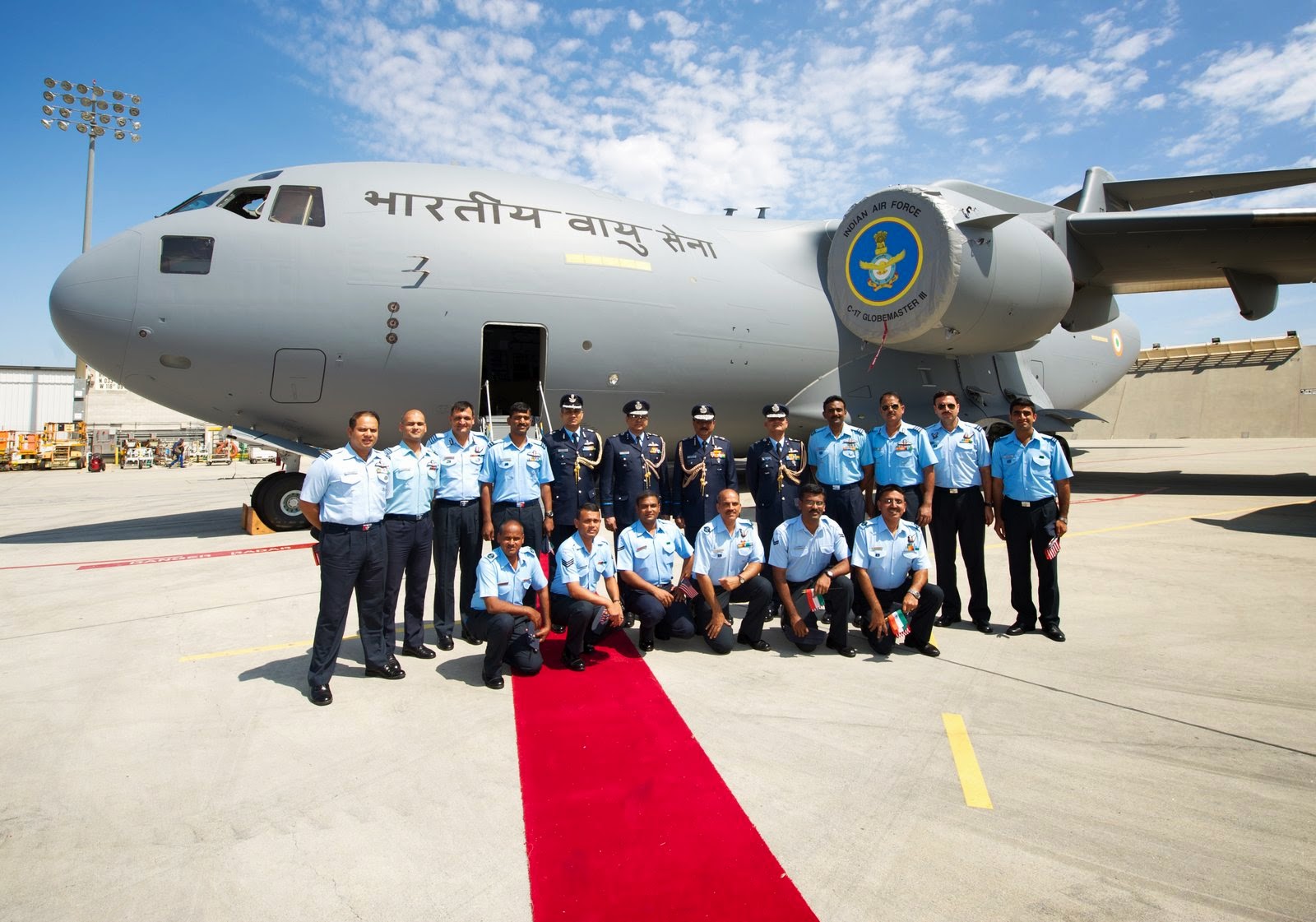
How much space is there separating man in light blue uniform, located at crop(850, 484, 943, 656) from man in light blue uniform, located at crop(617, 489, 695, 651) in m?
1.18

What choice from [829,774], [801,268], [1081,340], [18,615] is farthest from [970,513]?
[1081,340]

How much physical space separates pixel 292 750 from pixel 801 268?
9.21 metres

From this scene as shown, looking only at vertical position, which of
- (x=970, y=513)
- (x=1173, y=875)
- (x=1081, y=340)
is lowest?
(x=1173, y=875)

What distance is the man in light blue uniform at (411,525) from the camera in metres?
4.32

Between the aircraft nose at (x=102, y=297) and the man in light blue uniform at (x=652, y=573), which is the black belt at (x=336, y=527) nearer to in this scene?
the man in light blue uniform at (x=652, y=573)

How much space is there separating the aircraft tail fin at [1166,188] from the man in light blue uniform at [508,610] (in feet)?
40.9

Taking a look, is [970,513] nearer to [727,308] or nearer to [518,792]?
[518,792]

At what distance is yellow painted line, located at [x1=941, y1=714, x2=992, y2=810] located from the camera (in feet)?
8.79

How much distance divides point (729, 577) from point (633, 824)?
92.7 inches

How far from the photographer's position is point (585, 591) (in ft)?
14.2

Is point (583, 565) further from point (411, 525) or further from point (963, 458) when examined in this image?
point (963, 458)

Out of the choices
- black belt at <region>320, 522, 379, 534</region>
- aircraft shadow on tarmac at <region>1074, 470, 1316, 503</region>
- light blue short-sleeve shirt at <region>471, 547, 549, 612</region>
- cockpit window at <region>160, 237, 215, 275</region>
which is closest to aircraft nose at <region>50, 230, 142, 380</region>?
cockpit window at <region>160, 237, 215, 275</region>

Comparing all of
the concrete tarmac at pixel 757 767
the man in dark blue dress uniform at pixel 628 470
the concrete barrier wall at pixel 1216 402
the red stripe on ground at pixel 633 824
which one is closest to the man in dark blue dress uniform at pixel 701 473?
the man in dark blue dress uniform at pixel 628 470

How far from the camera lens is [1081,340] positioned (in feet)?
50.2
